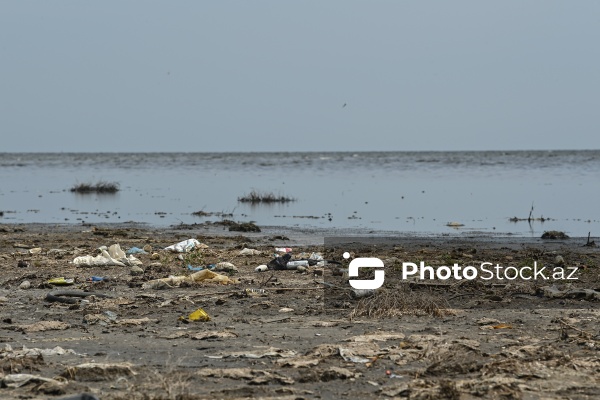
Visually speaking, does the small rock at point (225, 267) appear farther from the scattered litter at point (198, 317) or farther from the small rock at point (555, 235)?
the small rock at point (555, 235)

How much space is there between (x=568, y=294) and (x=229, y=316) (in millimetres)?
→ 3887

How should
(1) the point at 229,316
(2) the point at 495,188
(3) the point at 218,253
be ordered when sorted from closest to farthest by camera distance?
(1) the point at 229,316 < (3) the point at 218,253 < (2) the point at 495,188

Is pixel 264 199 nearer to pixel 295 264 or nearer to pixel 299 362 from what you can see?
pixel 295 264

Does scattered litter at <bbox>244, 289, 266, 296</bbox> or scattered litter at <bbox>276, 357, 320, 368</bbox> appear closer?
scattered litter at <bbox>276, 357, 320, 368</bbox>

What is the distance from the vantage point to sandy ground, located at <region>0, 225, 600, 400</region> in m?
5.81

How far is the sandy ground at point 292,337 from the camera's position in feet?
19.1

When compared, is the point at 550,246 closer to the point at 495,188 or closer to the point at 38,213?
the point at 38,213

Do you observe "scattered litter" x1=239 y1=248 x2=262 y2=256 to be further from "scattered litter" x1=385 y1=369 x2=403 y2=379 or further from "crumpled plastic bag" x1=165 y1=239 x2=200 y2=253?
"scattered litter" x1=385 y1=369 x2=403 y2=379

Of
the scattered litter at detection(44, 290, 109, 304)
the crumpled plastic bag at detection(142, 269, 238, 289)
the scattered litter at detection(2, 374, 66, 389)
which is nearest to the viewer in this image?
the scattered litter at detection(2, 374, 66, 389)

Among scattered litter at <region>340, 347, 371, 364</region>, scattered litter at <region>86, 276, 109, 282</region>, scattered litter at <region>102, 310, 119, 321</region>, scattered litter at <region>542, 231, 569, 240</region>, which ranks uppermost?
scattered litter at <region>340, 347, 371, 364</region>

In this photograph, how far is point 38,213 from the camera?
2533 cm

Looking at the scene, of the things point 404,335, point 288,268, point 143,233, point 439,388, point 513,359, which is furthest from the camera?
point 143,233

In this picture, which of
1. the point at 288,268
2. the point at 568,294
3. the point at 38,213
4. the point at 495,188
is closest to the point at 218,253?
the point at 288,268

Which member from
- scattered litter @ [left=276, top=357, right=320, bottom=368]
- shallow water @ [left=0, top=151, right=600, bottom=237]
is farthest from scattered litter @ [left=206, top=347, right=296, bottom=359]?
shallow water @ [left=0, top=151, right=600, bottom=237]
